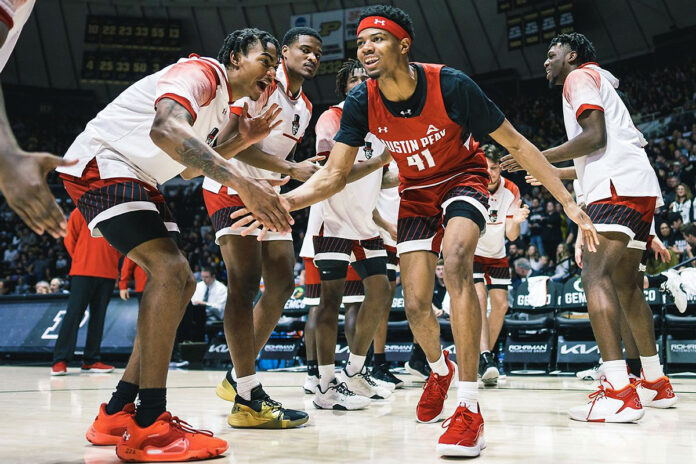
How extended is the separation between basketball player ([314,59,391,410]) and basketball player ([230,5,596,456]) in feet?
2.76

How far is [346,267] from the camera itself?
177 inches

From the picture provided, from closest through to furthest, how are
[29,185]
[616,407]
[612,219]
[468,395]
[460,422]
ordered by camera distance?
[29,185], [460,422], [468,395], [616,407], [612,219]

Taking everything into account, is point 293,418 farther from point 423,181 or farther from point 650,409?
point 650,409

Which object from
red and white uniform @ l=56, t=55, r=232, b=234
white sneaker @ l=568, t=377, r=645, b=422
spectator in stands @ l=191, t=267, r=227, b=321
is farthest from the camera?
spectator in stands @ l=191, t=267, r=227, b=321

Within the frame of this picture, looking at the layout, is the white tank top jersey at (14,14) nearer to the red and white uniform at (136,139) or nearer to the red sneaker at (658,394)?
the red and white uniform at (136,139)

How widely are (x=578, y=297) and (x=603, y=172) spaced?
13.1 feet

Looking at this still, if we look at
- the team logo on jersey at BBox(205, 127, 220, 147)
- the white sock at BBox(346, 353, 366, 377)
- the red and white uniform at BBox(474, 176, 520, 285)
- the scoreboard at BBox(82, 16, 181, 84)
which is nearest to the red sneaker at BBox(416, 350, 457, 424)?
the white sock at BBox(346, 353, 366, 377)

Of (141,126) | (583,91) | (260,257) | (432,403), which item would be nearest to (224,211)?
(260,257)

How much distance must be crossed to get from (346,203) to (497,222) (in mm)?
2272

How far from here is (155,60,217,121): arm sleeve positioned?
8.59 ft

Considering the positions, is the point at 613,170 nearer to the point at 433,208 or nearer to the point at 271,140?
the point at 433,208

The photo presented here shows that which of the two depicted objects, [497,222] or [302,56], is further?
[497,222]

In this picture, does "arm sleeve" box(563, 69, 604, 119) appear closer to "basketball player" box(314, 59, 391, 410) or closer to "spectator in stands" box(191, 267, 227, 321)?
"basketball player" box(314, 59, 391, 410)

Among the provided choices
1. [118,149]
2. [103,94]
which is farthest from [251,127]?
[103,94]
